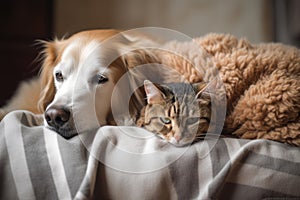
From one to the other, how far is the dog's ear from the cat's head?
0.36 m

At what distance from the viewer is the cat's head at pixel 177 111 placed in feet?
3.03

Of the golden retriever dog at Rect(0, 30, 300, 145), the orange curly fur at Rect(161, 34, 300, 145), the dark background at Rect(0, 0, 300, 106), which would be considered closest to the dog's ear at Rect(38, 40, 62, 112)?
the golden retriever dog at Rect(0, 30, 300, 145)

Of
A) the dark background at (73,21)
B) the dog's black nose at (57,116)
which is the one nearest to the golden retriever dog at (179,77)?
the dog's black nose at (57,116)

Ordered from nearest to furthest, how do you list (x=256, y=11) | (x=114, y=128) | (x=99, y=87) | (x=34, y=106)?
(x=114, y=128) → (x=99, y=87) → (x=34, y=106) → (x=256, y=11)

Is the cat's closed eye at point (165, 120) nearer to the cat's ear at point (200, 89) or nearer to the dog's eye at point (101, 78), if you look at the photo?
the cat's ear at point (200, 89)

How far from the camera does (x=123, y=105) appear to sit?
1.05 m

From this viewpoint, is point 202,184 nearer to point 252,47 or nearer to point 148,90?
point 148,90

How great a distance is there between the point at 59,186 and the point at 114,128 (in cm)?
19

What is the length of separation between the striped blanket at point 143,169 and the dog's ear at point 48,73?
33 cm

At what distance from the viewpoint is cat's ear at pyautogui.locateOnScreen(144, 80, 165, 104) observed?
95 cm

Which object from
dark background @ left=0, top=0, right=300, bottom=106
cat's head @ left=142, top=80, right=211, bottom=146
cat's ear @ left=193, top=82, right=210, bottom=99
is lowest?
dark background @ left=0, top=0, right=300, bottom=106

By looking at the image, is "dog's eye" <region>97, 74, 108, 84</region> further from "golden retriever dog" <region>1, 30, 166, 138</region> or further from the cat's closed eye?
the cat's closed eye

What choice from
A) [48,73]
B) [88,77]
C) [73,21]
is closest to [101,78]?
[88,77]

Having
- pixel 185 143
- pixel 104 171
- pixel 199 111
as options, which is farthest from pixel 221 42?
pixel 104 171
